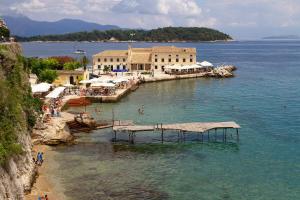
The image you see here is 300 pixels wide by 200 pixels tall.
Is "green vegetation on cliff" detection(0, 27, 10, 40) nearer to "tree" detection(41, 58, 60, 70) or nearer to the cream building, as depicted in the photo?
"tree" detection(41, 58, 60, 70)

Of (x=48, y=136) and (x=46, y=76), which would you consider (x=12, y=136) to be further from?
(x=46, y=76)

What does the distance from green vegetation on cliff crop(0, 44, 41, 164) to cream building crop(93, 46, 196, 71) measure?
55.9 m

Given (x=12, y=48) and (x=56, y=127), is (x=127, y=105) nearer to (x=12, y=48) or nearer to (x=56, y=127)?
(x=56, y=127)

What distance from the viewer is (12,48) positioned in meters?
37.2

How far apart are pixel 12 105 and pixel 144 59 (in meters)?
70.3

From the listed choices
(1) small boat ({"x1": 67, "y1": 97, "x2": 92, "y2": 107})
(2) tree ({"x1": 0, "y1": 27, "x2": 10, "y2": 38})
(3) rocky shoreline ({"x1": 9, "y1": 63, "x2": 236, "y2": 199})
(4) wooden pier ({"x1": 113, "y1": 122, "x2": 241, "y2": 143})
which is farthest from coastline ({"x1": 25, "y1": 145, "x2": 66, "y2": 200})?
(1) small boat ({"x1": 67, "y1": 97, "x2": 92, "y2": 107})

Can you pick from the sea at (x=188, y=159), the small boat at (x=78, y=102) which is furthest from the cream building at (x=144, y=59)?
the sea at (x=188, y=159)

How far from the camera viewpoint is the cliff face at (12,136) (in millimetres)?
23406

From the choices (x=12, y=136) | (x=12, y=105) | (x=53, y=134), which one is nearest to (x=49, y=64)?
(x=53, y=134)

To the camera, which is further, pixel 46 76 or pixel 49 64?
pixel 49 64

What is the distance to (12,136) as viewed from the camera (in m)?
26.8

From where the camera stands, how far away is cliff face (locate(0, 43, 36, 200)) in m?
23.4

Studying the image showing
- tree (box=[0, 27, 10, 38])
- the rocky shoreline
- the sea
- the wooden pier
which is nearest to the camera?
the sea

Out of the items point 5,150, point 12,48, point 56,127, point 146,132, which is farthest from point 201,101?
point 5,150
